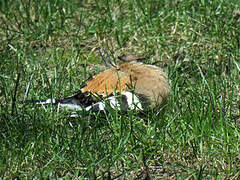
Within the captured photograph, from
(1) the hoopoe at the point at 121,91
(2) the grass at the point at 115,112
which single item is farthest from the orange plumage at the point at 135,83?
(2) the grass at the point at 115,112

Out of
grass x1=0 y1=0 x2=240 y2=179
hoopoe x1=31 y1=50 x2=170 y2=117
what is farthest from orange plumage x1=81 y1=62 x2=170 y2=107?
grass x1=0 y1=0 x2=240 y2=179

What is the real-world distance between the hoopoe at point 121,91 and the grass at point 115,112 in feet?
0.30

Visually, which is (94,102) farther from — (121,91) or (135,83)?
(135,83)

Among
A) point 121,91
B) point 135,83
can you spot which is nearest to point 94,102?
point 121,91

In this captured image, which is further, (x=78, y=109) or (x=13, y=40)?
(x=13, y=40)

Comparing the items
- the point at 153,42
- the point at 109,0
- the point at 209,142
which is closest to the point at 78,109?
the point at 209,142

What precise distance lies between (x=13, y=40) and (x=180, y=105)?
6.64 feet

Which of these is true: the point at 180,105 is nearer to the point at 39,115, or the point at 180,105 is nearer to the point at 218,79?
the point at 218,79

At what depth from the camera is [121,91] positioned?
10.4 ft

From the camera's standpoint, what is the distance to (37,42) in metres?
4.58

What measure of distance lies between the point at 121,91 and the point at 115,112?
0.25m

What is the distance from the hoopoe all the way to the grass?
9 centimetres

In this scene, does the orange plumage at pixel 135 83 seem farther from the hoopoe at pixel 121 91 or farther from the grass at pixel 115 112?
the grass at pixel 115 112

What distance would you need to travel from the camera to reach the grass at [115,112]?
2.66 meters
